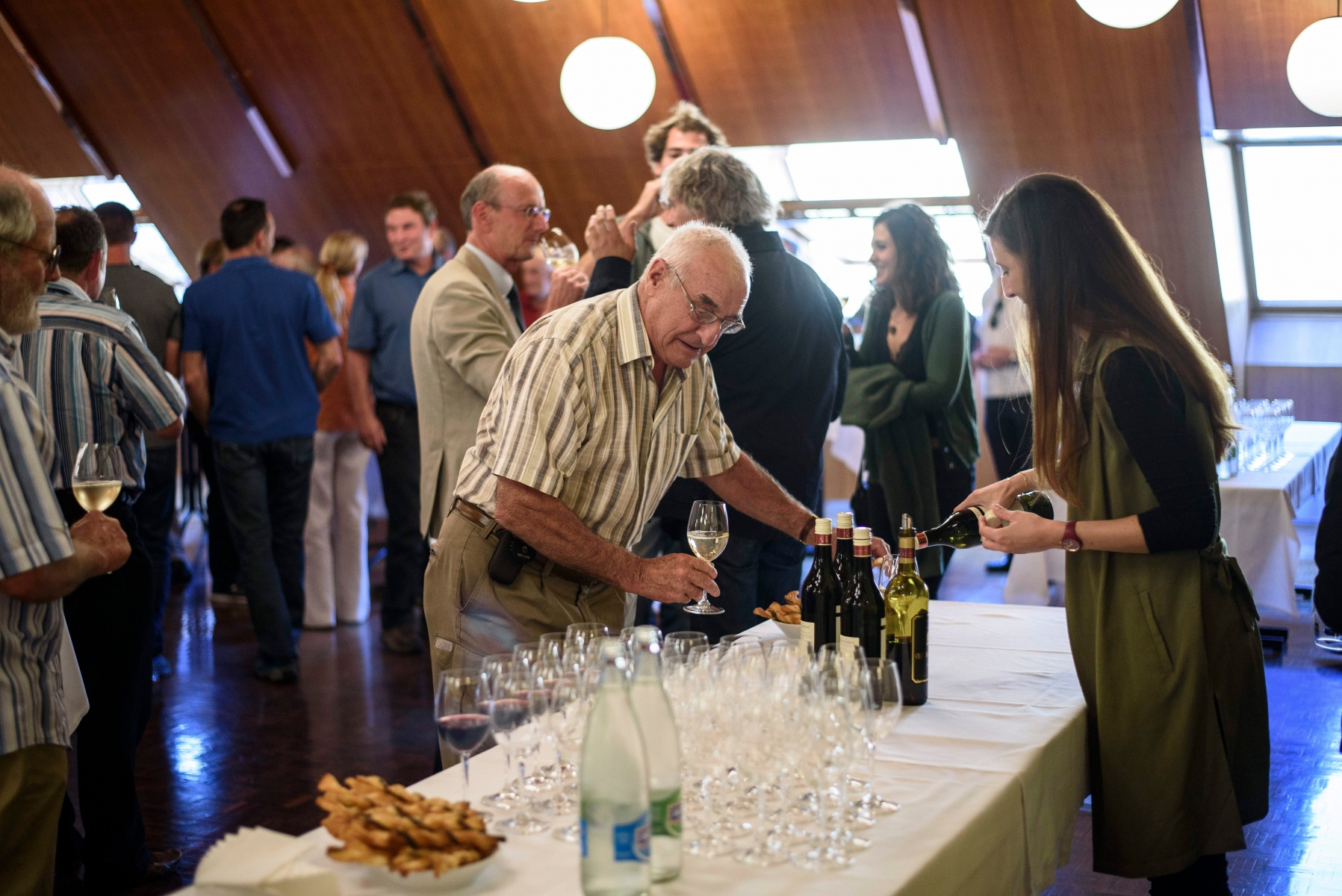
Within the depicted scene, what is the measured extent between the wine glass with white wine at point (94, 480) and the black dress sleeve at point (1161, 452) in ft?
6.05

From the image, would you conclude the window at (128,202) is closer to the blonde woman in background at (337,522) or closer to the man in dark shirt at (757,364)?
the blonde woman in background at (337,522)

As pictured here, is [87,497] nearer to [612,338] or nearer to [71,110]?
[612,338]

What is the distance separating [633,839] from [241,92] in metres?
8.41

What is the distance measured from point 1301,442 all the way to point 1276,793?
2881 millimetres

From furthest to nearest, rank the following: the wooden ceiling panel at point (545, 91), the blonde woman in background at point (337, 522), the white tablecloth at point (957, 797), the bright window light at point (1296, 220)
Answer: the bright window light at point (1296, 220) < the wooden ceiling panel at point (545, 91) < the blonde woman in background at point (337, 522) < the white tablecloth at point (957, 797)

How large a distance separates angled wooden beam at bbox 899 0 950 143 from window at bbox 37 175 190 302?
18.3 ft

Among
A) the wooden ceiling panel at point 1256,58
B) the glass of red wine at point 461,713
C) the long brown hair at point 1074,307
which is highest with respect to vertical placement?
the wooden ceiling panel at point 1256,58

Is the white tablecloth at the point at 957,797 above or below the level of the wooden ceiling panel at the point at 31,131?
below

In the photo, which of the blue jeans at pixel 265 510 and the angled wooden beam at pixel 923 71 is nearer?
the blue jeans at pixel 265 510

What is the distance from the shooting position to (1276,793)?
348cm

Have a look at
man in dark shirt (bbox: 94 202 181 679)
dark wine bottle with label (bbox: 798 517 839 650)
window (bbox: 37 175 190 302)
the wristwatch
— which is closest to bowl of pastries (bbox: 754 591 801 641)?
dark wine bottle with label (bbox: 798 517 839 650)

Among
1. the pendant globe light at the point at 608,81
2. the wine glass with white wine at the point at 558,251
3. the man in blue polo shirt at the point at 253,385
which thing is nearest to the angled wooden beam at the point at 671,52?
the pendant globe light at the point at 608,81

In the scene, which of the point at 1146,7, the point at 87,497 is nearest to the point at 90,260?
the point at 87,497

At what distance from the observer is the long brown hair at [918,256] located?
4.43m
